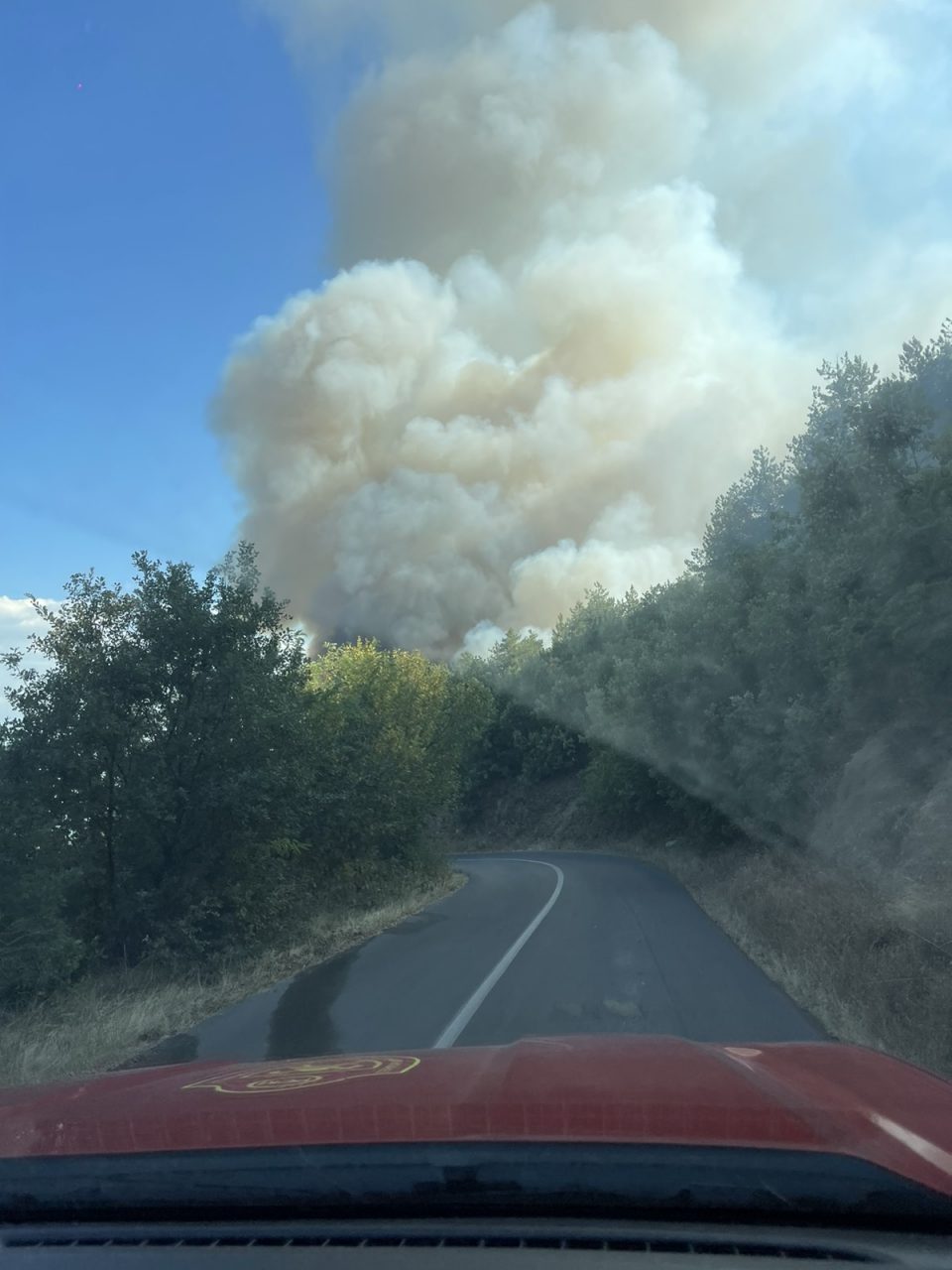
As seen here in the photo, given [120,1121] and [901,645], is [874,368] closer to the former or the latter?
[901,645]

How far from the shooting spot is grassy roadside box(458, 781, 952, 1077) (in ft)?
22.9

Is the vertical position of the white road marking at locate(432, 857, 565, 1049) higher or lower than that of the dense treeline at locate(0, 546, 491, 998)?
lower

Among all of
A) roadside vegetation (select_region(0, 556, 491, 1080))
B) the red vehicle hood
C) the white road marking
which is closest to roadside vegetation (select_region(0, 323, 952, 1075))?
roadside vegetation (select_region(0, 556, 491, 1080))

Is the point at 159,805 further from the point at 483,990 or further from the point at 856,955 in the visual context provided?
the point at 856,955

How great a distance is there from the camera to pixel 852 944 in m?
8.98

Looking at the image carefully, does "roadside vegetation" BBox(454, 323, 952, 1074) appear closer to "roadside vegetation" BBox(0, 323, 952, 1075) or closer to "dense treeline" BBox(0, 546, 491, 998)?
"roadside vegetation" BBox(0, 323, 952, 1075)

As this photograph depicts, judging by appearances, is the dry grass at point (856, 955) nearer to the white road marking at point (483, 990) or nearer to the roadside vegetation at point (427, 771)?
the roadside vegetation at point (427, 771)

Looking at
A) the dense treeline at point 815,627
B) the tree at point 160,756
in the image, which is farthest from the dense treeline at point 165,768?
the dense treeline at point 815,627

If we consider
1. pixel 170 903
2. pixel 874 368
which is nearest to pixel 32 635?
pixel 170 903

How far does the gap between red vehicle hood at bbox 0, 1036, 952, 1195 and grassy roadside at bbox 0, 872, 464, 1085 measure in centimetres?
328

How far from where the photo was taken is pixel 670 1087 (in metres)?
3.11

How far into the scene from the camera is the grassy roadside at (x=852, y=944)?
699 centimetres

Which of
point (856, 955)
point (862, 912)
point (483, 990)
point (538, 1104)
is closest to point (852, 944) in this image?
point (856, 955)

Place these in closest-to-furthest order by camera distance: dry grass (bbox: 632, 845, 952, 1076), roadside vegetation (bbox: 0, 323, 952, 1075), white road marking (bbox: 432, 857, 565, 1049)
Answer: dry grass (bbox: 632, 845, 952, 1076) → white road marking (bbox: 432, 857, 565, 1049) → roadside vegetation (bbox: 0, 323, 952, 1075)
